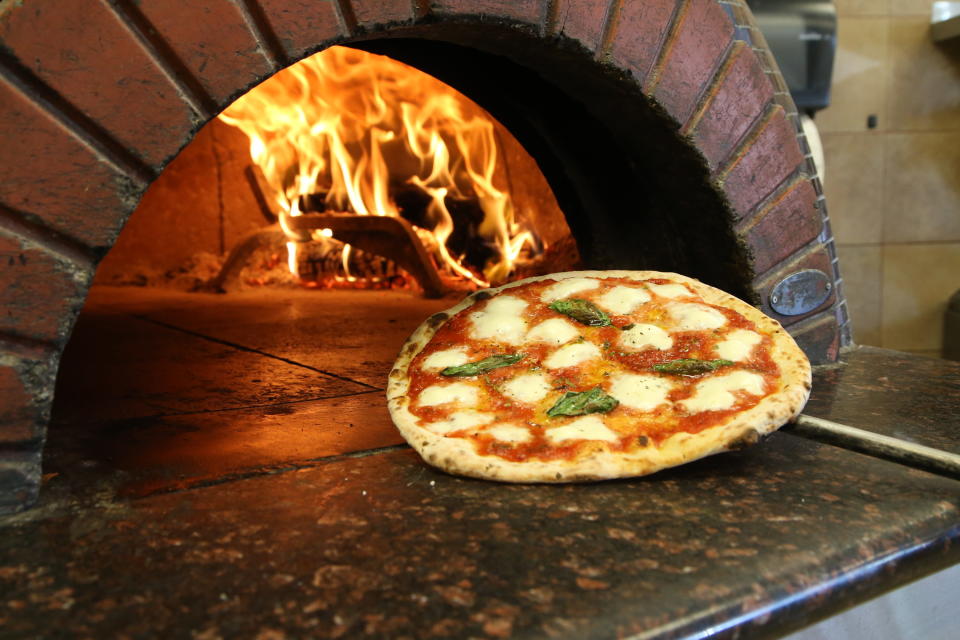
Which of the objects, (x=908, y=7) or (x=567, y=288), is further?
(x=908, y=7)

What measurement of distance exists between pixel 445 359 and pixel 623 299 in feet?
1.34

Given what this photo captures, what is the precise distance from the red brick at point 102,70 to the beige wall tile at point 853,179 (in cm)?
426

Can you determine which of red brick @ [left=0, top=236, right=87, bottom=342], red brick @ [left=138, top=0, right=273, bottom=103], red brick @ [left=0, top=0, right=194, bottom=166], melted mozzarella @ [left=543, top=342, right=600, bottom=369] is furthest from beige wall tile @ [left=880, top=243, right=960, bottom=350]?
red brick @ [left=0, top=236, right=87, bottom=342]

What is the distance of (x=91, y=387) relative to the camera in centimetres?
229

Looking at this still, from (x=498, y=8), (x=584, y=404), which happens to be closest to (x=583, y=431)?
(x=584, y=404)

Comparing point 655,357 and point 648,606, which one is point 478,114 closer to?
point 655,357

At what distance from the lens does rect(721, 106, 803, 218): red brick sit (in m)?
2.09

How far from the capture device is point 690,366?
1.52 m

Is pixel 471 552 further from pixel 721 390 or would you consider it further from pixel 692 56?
pixel 692 56

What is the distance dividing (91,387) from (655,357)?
1573 millimetres

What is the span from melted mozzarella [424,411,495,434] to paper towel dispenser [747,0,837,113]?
3.25 meters

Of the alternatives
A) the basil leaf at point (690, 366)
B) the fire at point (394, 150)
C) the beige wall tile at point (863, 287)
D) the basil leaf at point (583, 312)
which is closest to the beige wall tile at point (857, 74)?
the beige wall tile at point (863, 287)

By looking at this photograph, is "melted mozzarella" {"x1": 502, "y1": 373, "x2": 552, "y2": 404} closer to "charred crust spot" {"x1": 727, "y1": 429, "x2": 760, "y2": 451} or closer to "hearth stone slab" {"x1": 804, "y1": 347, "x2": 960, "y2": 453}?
"charred crust spot" {"x1": 727, "y1": 429, "x2": 760, "y2": 451}

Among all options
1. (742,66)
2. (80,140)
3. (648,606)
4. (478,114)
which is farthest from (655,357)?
(478,114)
